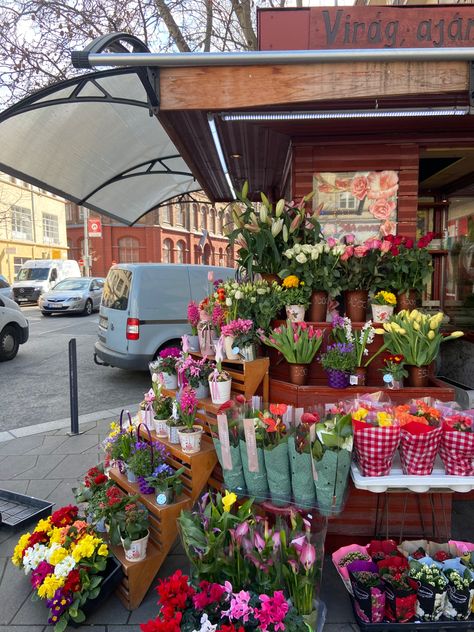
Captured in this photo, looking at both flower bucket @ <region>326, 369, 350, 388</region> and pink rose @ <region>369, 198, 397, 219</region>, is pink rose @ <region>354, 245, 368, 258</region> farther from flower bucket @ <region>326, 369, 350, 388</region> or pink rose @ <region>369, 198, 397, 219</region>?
pink rose @ <region>369, 198, 397, 219</region>

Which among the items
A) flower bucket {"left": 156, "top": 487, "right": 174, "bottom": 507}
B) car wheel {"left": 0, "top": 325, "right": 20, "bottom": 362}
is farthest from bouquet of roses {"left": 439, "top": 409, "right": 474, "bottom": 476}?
car wheel {"left": 0, "top": 325, "right": 20, "bottom": 362}

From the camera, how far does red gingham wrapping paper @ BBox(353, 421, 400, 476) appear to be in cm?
226

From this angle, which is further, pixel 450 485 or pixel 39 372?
pixel 39 372

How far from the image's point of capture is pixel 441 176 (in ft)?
18.3

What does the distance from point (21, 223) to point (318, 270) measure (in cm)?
3316

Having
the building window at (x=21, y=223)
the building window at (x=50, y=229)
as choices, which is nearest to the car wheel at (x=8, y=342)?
the building window at (x=21, y=223)

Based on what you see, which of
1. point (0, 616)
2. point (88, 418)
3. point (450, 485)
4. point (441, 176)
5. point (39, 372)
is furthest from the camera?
point (39, 372)

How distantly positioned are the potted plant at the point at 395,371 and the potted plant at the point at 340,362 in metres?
0.21

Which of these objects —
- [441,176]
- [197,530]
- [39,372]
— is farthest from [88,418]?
[441,176]

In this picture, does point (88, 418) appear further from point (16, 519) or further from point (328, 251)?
point (328, 251)

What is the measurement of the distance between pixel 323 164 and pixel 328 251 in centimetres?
118

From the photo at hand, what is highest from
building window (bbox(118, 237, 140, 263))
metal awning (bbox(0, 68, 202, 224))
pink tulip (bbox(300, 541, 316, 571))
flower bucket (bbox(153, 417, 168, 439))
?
building window (bbox(118, 237, 140, 263))

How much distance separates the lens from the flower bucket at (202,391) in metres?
3.28

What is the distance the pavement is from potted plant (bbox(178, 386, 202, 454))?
760 millimetres
